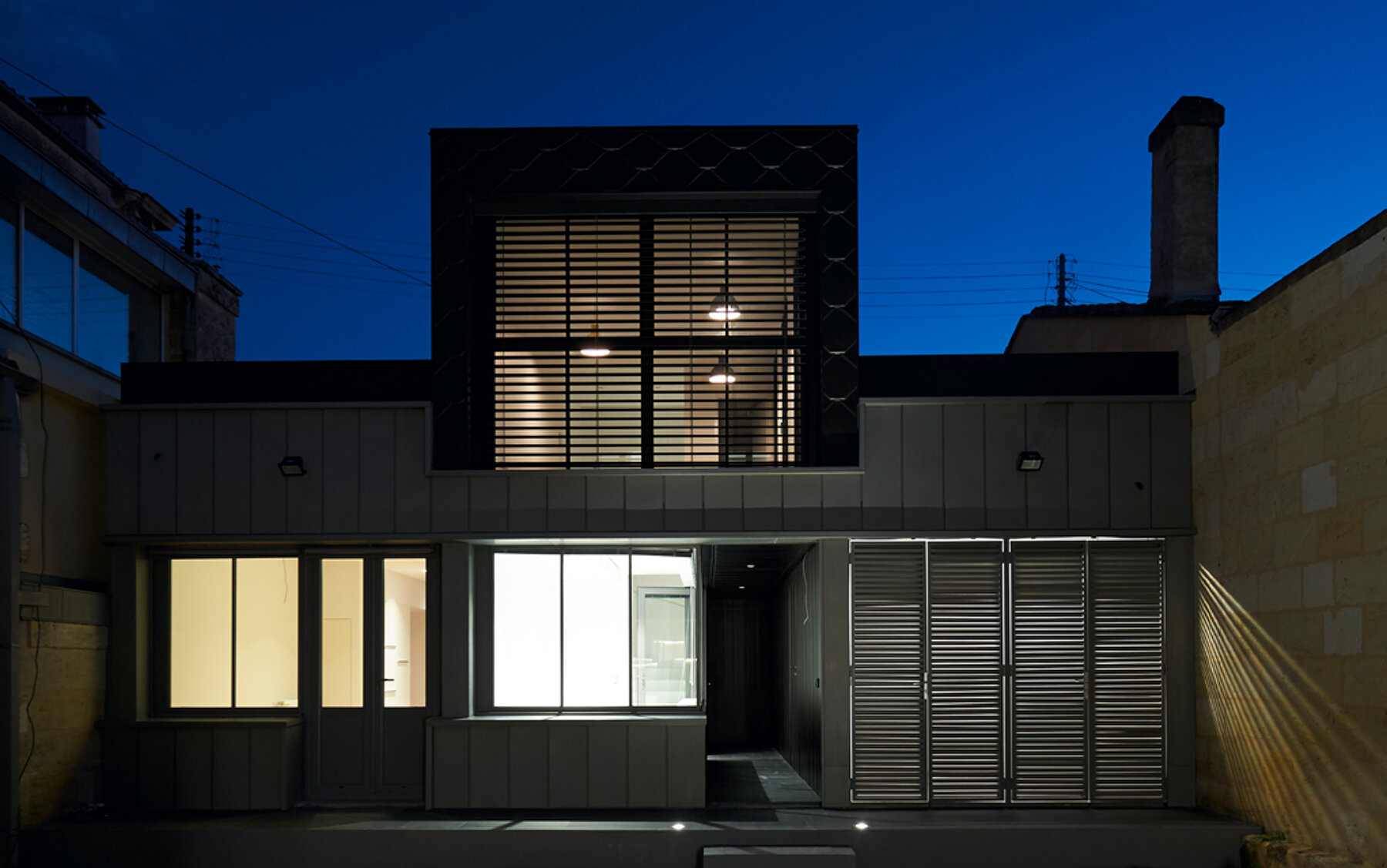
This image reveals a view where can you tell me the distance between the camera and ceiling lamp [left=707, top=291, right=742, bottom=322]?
8.28 m

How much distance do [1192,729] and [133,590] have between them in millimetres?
7950

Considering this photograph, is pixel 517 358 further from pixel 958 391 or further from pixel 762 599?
pixel 762 599

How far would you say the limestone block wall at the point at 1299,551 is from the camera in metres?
5.86

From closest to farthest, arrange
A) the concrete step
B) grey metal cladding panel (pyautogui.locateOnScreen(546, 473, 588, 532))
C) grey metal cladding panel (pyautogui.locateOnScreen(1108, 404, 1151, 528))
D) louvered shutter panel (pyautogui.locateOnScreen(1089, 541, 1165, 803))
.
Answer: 1. the concrete step
2. louvered shutter panel (pyautogui.locateOnScreen(1089, 541, 1165, 803))
3. grey metal cladding panel (pyautogui.locateOnScreen(1108, 404, 1151, 528))
4. grey metal cladding panel (pyautogui.locateOnScreen(546, 473, 588, 532))

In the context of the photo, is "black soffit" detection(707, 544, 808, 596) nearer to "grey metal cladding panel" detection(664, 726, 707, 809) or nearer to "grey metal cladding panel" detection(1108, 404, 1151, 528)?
"grey metal cladding panel" detection(664, 726, 707, 809)

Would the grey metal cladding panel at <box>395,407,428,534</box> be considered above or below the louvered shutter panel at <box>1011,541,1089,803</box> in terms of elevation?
above

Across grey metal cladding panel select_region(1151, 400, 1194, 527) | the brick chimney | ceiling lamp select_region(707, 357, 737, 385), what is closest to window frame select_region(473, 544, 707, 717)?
ceiling lamp select_region(707, 357, 737, 385)

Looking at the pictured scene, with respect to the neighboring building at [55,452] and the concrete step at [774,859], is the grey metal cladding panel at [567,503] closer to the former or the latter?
the concrete step at [774,859]

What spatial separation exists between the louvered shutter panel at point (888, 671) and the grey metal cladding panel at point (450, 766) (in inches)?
112

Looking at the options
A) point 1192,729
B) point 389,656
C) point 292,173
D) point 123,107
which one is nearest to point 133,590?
point 389,656

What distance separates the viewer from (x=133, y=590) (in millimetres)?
8055

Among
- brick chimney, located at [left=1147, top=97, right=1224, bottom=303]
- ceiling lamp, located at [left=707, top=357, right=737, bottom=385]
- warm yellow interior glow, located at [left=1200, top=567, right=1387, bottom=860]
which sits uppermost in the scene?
brick chimney, located at [left=1147, top=97, right=1224, bottom=303]

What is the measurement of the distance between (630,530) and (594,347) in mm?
1456

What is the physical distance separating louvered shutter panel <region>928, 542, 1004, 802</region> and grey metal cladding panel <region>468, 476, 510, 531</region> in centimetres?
323
